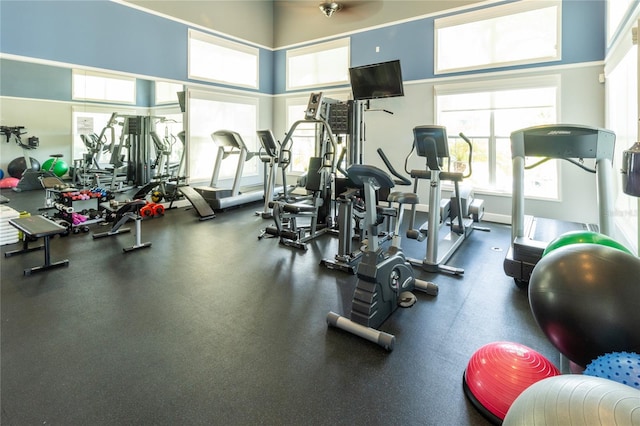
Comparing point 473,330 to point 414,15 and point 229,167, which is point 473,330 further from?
point 229,167

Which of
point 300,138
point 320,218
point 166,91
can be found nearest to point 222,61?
point 166,91

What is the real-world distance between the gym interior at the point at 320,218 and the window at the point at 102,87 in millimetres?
39

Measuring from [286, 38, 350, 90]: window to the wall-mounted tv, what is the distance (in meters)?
1.35

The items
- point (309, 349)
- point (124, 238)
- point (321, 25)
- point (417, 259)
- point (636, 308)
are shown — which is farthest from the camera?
point (321, 25)

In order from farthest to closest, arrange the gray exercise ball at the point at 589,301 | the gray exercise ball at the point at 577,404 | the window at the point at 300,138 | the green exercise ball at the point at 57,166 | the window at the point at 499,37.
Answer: the window at the point at 300,138
the green exercise ball at the point at 57,166
the window at the point at 499,37
the gray exercise ball at the point at 589,301
the gray exercise ball at the point at 577,404

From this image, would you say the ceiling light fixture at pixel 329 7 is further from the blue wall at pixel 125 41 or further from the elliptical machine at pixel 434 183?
the elliptical machine at pixel 434 183

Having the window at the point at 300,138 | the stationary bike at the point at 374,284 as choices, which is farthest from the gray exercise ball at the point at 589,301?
the window at the point at 300,138

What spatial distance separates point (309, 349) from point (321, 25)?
25.9ft

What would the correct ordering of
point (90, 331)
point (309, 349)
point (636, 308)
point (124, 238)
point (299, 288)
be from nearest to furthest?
point (636, 308), point (309, 349), point (90, 331), point (299, 288), point (124, 238)

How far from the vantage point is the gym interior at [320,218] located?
66.4 inches

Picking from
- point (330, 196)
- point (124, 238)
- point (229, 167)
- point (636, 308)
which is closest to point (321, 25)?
point (229, 167)

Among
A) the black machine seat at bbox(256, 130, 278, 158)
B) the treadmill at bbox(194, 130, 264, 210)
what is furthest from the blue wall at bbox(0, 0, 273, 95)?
the black machine seat at bbox(256, 130, 278, 158)

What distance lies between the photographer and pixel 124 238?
186 inches

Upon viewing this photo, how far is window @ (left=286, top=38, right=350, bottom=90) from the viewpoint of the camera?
7.74 meters
